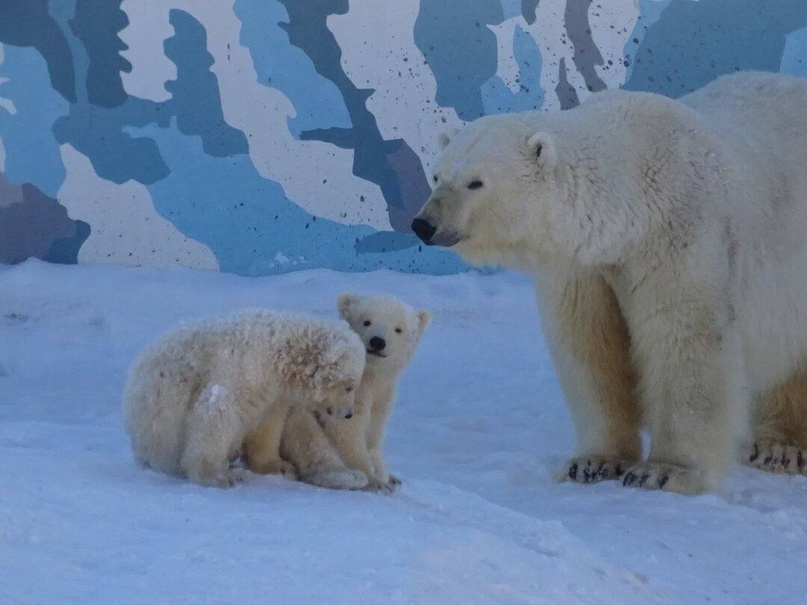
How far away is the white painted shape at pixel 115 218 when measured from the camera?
25.0 ft

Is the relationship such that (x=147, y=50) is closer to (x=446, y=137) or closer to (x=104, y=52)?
(x=104, y=52)

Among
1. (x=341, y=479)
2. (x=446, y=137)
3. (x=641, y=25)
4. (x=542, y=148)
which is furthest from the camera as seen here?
(x=641, y=25)

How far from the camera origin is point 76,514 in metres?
2.95

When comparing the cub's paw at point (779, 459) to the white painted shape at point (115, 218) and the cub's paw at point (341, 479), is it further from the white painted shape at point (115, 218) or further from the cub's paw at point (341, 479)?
the white painted shape at point (115, 218)

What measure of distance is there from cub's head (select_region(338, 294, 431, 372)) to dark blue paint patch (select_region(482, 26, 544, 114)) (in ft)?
12.1

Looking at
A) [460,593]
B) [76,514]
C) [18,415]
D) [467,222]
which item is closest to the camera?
[460,593]

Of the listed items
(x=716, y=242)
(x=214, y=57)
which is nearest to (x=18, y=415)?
(x=214, y=57)

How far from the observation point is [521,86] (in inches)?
302

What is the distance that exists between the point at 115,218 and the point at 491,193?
3617 mm

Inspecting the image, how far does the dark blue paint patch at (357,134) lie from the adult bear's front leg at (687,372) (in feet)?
9.71

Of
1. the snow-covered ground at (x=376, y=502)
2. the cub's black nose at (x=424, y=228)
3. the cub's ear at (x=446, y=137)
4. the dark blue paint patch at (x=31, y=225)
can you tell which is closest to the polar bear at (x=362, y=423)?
the snow-covered ground at (x=376, y=502)

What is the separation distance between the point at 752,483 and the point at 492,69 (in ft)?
10.8

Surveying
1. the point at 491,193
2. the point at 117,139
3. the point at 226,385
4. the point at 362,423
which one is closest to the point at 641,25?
the point at 117,139

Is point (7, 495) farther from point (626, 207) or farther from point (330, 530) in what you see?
point (626, 207)
